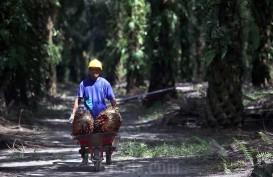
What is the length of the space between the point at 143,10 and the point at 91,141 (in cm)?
2260

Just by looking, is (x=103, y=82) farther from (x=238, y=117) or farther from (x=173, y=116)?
(x=173, y=116)

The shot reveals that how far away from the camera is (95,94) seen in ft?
37.1

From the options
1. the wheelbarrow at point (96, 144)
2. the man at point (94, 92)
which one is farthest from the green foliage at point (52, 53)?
the wheelbarrow at point (96, 144)

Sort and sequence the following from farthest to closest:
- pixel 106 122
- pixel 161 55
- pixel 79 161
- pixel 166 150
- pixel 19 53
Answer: pixel 161 55
pixel 19 53
pixel 166 150
pixel 79 161
pixel 106 122

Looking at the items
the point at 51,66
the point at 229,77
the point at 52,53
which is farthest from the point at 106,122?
the point at 51,66

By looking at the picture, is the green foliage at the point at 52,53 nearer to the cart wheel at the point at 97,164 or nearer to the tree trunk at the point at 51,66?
the tree trunk at the point at 51,66

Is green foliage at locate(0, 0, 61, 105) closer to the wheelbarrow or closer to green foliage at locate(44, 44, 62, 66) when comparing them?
green foliage at locate(44, 44, 62, 66)

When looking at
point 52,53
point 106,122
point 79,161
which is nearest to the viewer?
point 106,122

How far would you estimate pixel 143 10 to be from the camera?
107 feet

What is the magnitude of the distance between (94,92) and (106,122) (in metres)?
0.79

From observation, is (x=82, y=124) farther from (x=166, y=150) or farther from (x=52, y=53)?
(x=52, y=53)

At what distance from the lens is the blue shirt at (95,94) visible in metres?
11.2

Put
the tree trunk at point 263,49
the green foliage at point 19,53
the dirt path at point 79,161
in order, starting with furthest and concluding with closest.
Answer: the tree trunk at point 263,49
the green foliage at point 19,53
the dirt path at point 79,161

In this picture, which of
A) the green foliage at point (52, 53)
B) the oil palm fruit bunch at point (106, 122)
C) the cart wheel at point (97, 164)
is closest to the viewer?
the cart wheel at point (97, 164)
